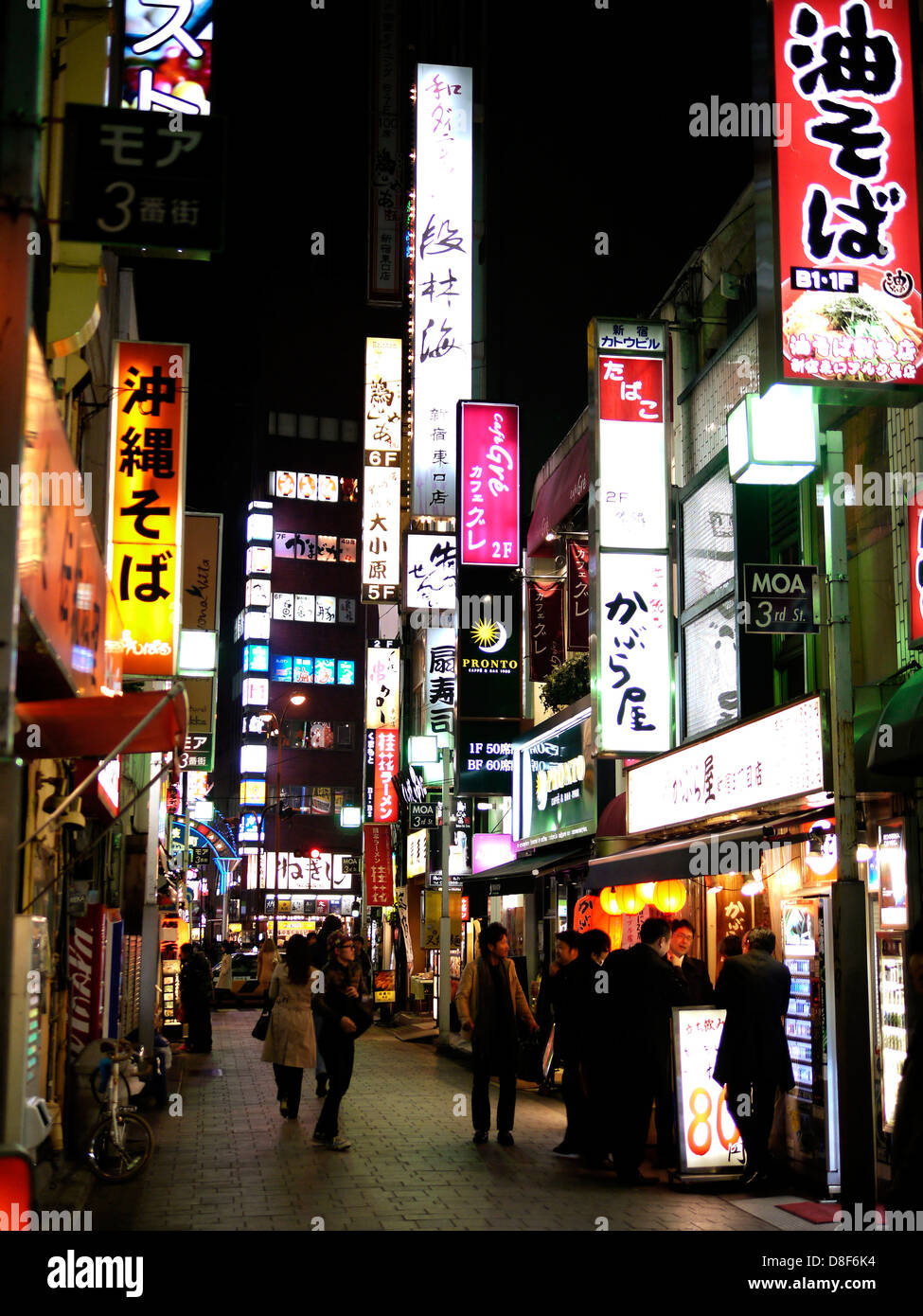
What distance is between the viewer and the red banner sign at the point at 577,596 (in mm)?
21375

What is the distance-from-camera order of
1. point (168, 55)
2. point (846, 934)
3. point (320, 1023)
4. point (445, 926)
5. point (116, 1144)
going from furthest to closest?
point (445, 926) < point (320, 1023) < point (168, 55) < point (116, 1144) < point (846, 934)

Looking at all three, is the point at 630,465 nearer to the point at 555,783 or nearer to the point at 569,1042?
the point at 555,783

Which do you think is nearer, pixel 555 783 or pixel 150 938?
pixel 150 938

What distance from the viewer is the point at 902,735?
8.77m

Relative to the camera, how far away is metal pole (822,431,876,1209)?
8.93 m

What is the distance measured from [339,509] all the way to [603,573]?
76814 mm

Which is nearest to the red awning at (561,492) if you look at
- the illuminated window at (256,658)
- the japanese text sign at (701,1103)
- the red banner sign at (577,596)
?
the red banner sign at (577,596)

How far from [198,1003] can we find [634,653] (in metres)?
12.6

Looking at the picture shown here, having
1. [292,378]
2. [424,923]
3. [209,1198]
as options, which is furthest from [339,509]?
[209,1198]

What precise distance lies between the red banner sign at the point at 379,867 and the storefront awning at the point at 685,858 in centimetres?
2548

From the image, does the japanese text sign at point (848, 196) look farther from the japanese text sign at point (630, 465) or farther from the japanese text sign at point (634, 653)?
the japanese text sign at point (634, 653)

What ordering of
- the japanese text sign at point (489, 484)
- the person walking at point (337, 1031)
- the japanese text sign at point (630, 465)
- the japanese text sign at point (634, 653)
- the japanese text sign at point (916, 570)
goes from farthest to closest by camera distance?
1. the japanese text sign at point (489, 484)
2. the japanese text sign at point (630, 465)
3. the japanese text sign at point (634, 653)
4. the person walking at point (337, 1031)
5. the japanese text sign at point (916, 570)

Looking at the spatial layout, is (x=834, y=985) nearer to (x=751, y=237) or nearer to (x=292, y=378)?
(x=751, y=237)

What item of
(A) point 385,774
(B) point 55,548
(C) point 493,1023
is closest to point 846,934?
(C) point 493,1023
